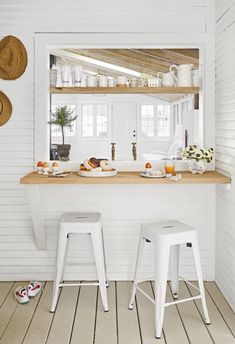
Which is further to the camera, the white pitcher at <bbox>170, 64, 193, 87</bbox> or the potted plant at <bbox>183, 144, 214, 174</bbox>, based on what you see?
the white pitcher at <bbox>170, 64, 193, 87</bbox>

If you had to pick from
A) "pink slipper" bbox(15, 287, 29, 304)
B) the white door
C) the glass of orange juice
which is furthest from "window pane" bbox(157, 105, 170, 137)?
"pink slipper" bbox(15, 287, 29, 304)

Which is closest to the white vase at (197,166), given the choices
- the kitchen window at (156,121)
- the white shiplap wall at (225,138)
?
the white shiplap wall at (225,138)

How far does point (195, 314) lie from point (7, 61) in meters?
2.52

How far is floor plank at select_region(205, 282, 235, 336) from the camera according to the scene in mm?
2920

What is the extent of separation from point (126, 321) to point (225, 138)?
5.18ft

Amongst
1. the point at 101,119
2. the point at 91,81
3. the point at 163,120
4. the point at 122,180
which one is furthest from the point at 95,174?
the point at 101,119

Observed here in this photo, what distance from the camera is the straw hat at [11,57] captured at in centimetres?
354

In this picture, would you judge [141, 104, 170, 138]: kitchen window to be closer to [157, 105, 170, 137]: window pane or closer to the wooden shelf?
[157, 105, 170, 137]: window pane

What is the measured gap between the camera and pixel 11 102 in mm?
3623

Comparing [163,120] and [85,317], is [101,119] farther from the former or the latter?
[85,317]

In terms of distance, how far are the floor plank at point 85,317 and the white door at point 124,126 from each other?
14.3 feet

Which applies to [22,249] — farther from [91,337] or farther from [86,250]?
[91,337]

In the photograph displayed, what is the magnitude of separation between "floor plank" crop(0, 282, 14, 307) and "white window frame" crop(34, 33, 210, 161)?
111 centimetres

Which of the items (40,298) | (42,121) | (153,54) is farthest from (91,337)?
(153,54)
